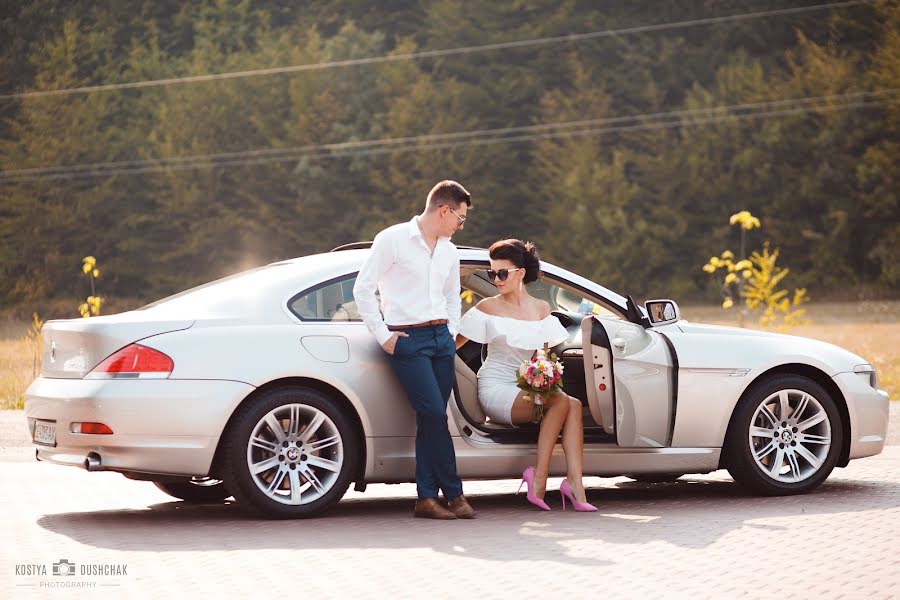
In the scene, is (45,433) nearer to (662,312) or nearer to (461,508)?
(461,508)

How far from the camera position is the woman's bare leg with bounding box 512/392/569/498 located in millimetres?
8516

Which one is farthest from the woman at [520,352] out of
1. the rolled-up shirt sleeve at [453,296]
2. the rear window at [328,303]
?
the rear window at [328,303]

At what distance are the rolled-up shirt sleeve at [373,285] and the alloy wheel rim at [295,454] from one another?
55cm

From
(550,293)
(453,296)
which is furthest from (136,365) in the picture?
(550,293)

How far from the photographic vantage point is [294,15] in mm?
68750

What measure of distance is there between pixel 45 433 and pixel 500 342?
2.63 metres

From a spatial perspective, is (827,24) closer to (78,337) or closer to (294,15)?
(294,15)

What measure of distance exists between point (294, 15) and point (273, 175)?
10370 millimetres

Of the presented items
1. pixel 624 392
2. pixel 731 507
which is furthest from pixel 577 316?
pixel 731 507

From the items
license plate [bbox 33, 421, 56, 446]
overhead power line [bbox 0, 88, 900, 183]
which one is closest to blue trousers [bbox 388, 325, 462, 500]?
license plate [bbox 33, 421, 56, 446]

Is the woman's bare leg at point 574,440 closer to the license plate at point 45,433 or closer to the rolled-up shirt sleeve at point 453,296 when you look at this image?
the rolled-up shirt sleeve at point 453,296

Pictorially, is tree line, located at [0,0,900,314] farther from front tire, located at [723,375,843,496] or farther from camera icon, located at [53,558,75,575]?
camera icon, located at [53,558,75,575]

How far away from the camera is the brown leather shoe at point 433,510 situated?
8312mm

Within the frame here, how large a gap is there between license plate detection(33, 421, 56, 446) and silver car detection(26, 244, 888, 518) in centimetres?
2
